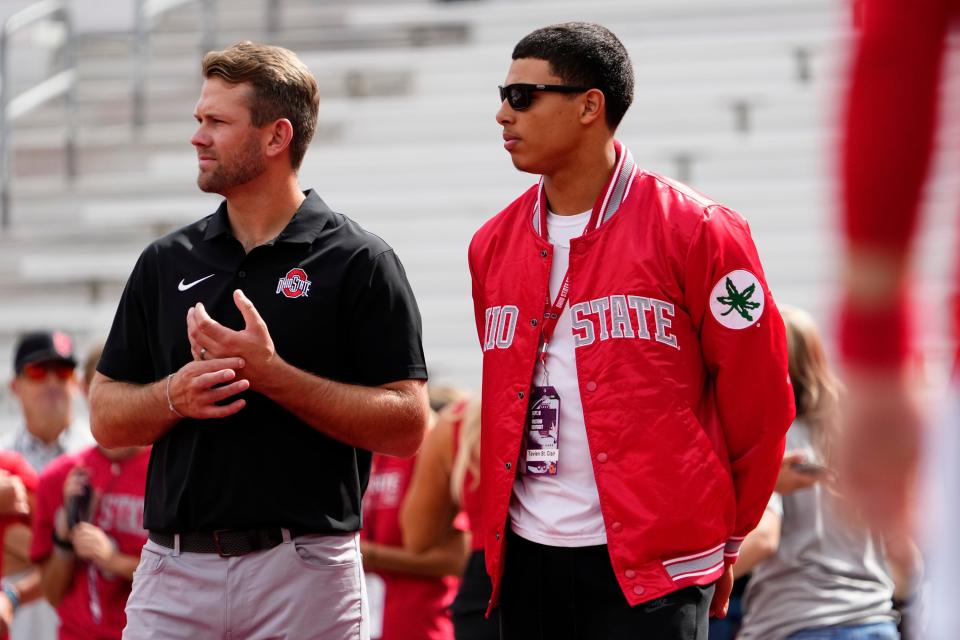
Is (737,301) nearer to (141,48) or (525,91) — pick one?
(525,91)

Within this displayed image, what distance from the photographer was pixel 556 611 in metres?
2.87

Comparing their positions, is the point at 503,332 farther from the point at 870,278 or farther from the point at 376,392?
the point at 870,278

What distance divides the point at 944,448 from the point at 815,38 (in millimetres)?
8646

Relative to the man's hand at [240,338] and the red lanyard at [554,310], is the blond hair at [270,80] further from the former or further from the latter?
the red lanyard at [554,310]

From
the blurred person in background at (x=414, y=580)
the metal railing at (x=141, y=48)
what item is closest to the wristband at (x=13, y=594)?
the blurred person in background at (x=414, y=580)

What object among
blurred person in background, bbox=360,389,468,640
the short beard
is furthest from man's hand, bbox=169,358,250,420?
blurred person in background, bbox=360,389,468,640

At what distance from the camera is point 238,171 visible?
310 centimetres

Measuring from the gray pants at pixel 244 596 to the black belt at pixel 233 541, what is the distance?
1cm

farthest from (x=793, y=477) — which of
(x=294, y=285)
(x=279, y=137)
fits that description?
(x=279, y=137)

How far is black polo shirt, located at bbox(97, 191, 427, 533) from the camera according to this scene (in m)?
2.91

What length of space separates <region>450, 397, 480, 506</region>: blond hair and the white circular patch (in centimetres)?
164

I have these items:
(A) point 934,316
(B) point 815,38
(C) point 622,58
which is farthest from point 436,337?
(A) point 934,316

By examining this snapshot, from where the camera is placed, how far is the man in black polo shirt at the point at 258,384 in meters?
2.88

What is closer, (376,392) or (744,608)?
(376,392)
